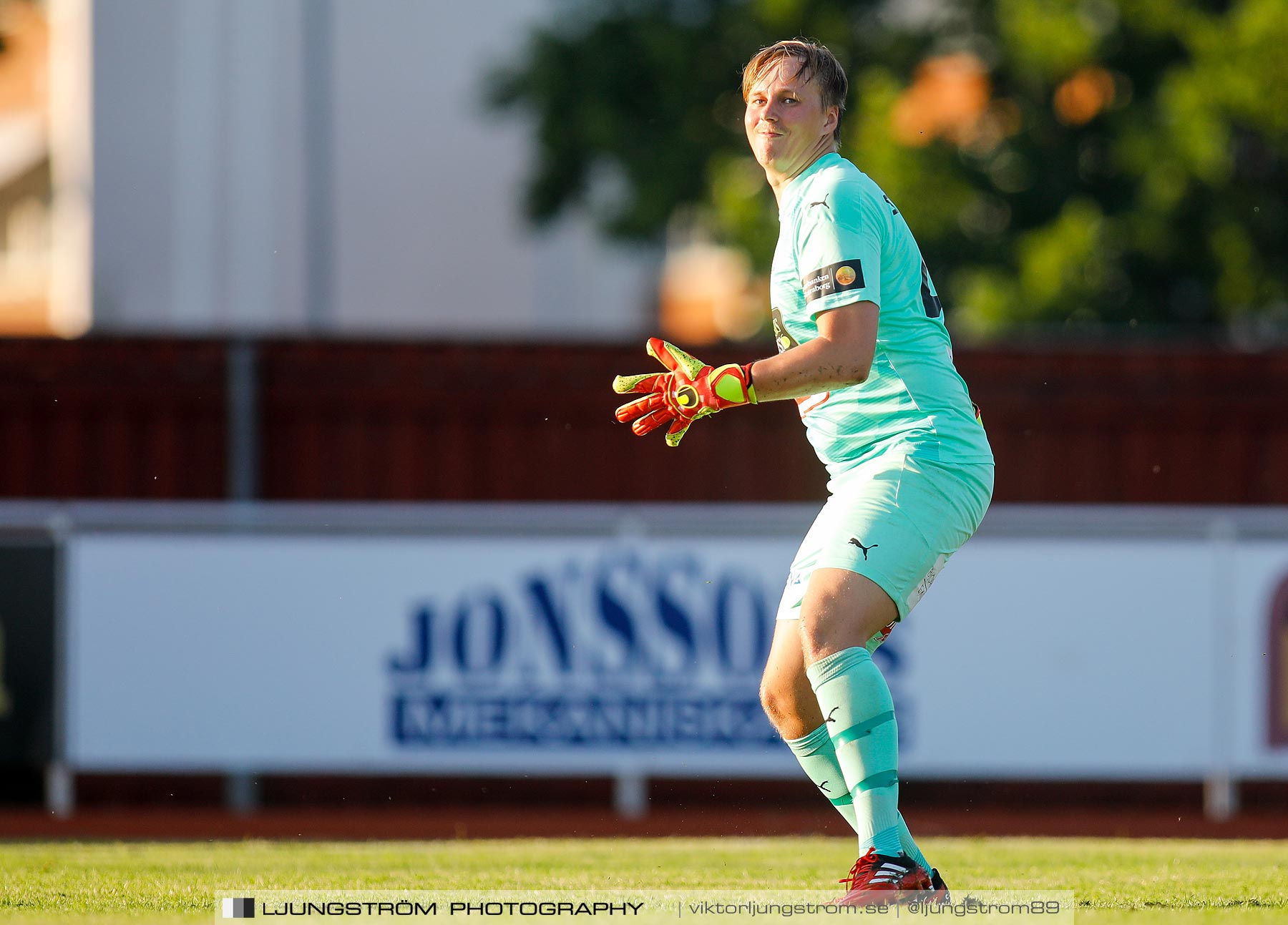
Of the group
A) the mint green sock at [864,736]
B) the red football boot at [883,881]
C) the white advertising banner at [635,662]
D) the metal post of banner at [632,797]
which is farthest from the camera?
the metal post of banner at [632,797]

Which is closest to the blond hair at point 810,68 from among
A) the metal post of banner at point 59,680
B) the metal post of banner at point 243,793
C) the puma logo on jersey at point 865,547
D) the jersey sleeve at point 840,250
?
the jersey sleeve at point 840,250

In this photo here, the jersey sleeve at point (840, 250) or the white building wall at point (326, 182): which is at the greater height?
the white building wall at point (326, 182)

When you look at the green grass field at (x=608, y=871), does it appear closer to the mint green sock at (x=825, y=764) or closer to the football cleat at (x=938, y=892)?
the football cleat at (x=938, y=892)

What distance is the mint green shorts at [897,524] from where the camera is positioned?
393 centimetres

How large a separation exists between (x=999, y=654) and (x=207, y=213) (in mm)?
15145

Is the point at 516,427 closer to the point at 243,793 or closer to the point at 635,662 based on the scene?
the point at 635,662

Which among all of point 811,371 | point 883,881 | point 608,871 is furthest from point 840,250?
point 608,871

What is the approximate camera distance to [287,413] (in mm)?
11492

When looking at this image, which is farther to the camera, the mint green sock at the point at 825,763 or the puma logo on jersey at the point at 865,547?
the mint green sock at the point at 825,763

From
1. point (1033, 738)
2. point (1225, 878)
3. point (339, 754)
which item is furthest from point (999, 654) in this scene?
point (1225, 878)

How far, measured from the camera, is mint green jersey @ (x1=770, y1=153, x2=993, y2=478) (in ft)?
13.0

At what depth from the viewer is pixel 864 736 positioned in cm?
394

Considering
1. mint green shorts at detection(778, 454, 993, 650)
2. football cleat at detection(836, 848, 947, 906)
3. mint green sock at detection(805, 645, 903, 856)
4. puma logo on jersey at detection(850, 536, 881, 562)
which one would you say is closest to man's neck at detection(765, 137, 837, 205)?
mint green shorts at detection(778, 454, 993, 650)

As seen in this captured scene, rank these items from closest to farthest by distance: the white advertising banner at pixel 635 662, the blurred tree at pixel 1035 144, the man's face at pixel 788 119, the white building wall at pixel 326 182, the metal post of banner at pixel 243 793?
the man's face at pixel 788 119 < the white advertising banner at pixel 635 662 < the metal post of banner at pixel 243 793 < the blurred tree at pixel 1035 144 < the white building wall at pixel 326 182
